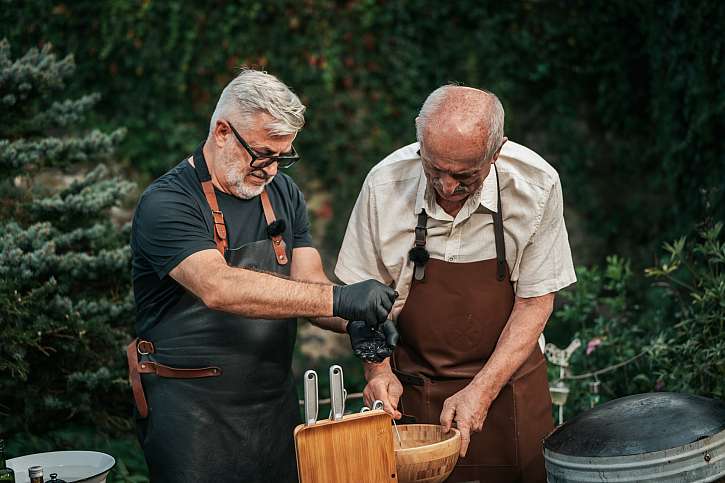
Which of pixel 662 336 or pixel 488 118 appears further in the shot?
pixel 662 336

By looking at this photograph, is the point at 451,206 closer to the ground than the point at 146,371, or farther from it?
farther from it

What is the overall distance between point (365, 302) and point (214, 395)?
62 centimetres

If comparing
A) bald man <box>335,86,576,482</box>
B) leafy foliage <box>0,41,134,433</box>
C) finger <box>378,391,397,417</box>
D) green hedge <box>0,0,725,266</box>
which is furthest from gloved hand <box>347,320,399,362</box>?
green hedge <box>0,0,725,266</box>

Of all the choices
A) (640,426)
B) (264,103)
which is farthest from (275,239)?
(640,426)

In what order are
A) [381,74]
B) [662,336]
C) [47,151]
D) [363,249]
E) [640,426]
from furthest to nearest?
1. [381,74]
2. [47,151]
3. [662,336]
4. [363,249]
5. [640,426]

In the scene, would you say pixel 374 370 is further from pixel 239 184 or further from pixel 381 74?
pixel 381 74

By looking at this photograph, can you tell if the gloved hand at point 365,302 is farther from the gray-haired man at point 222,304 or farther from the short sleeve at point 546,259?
the short sleeve at point 546,259

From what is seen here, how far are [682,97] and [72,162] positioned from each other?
371cm

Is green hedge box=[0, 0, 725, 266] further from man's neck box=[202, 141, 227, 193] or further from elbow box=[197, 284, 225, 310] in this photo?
elbow box=[197, 284, 225, 310]

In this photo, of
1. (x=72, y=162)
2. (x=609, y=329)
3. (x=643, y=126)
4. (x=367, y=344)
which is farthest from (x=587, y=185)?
(x=367, y=344)

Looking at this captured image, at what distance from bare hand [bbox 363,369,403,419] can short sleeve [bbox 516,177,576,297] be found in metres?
0.50

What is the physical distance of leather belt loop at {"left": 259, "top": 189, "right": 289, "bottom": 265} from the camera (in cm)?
297

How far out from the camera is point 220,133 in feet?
9.43

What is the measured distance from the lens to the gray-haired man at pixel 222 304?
2.69 metres
